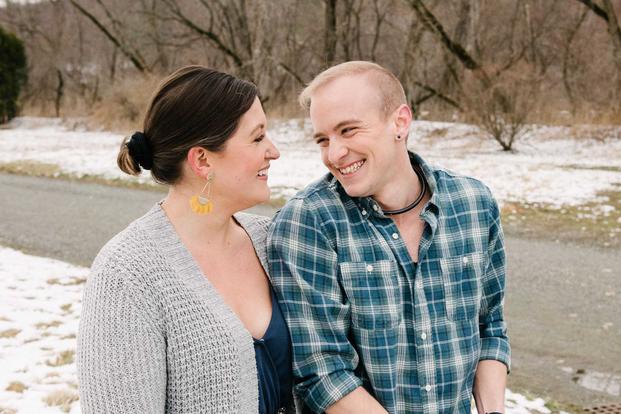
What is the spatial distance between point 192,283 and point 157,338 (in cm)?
21

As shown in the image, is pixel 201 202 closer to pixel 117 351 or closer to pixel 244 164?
pixel 244 164

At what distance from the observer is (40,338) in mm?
4762

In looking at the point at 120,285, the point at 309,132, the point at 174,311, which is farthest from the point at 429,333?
the point at 309,132

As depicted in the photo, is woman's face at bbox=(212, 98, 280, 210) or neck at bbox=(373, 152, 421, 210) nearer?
woman's face at bbox=(212, 98, 280, 210)

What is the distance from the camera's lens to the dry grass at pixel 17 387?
3812 millimetres

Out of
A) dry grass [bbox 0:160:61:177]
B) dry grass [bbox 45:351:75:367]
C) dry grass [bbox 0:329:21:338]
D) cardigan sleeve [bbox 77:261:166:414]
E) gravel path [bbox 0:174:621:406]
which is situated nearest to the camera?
cardigan sleeve [bbox 77:261:166:414]

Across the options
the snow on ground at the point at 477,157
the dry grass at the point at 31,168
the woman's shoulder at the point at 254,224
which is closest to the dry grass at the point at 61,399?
the woman's shoulder at the point at 254,224

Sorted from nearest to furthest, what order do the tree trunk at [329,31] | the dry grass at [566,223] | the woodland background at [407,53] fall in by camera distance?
the dry grass at [566,223] → the woodland background at [407,53] → the tree trunk at [329,31]

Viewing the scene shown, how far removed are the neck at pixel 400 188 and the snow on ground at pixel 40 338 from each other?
6.80 feet

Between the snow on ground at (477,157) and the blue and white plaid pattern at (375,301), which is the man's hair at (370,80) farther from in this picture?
the snow on ground at (477,157)

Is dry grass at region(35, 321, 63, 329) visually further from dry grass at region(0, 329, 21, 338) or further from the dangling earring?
the dangling earring

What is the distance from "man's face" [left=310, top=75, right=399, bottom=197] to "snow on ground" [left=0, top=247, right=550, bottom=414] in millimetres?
2277

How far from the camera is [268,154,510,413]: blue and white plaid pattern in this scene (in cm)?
208

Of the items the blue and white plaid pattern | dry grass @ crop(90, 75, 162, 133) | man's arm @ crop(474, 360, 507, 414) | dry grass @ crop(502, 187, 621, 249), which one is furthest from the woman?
dry grass @ crop(90, 75, 162, 133)
